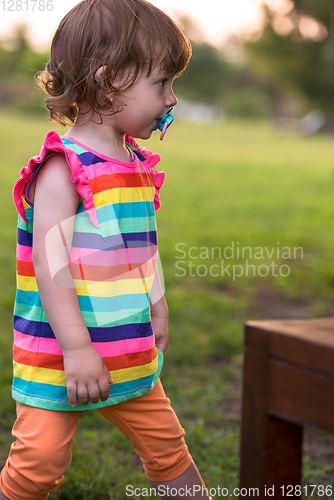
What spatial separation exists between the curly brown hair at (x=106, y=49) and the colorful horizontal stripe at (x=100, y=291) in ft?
0.42

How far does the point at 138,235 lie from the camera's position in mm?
1183

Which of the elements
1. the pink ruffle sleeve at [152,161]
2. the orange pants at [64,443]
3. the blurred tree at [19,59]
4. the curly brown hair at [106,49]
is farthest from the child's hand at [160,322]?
the blurred tree at [19,59]

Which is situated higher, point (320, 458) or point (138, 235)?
point (138, 235)

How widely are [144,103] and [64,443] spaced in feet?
2.52

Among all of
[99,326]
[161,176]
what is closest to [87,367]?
[99,326]

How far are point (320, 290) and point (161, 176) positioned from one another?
254cm

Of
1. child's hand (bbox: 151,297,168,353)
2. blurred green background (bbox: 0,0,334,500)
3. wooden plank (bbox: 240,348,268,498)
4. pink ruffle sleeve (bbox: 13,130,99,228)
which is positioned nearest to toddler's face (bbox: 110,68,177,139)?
pink ruffle sleeve (bbox: 13,130,99,228)

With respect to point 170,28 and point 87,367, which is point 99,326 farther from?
point 170,28

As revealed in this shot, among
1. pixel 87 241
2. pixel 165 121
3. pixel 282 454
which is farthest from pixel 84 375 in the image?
pixel 165 121

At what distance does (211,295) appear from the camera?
346cm

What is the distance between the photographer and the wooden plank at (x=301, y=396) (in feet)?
3.12

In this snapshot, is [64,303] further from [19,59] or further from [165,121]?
[19,59]

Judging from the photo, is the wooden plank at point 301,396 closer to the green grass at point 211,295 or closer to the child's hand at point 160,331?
the child's hand at point 160,331

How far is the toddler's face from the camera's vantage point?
1.13m
